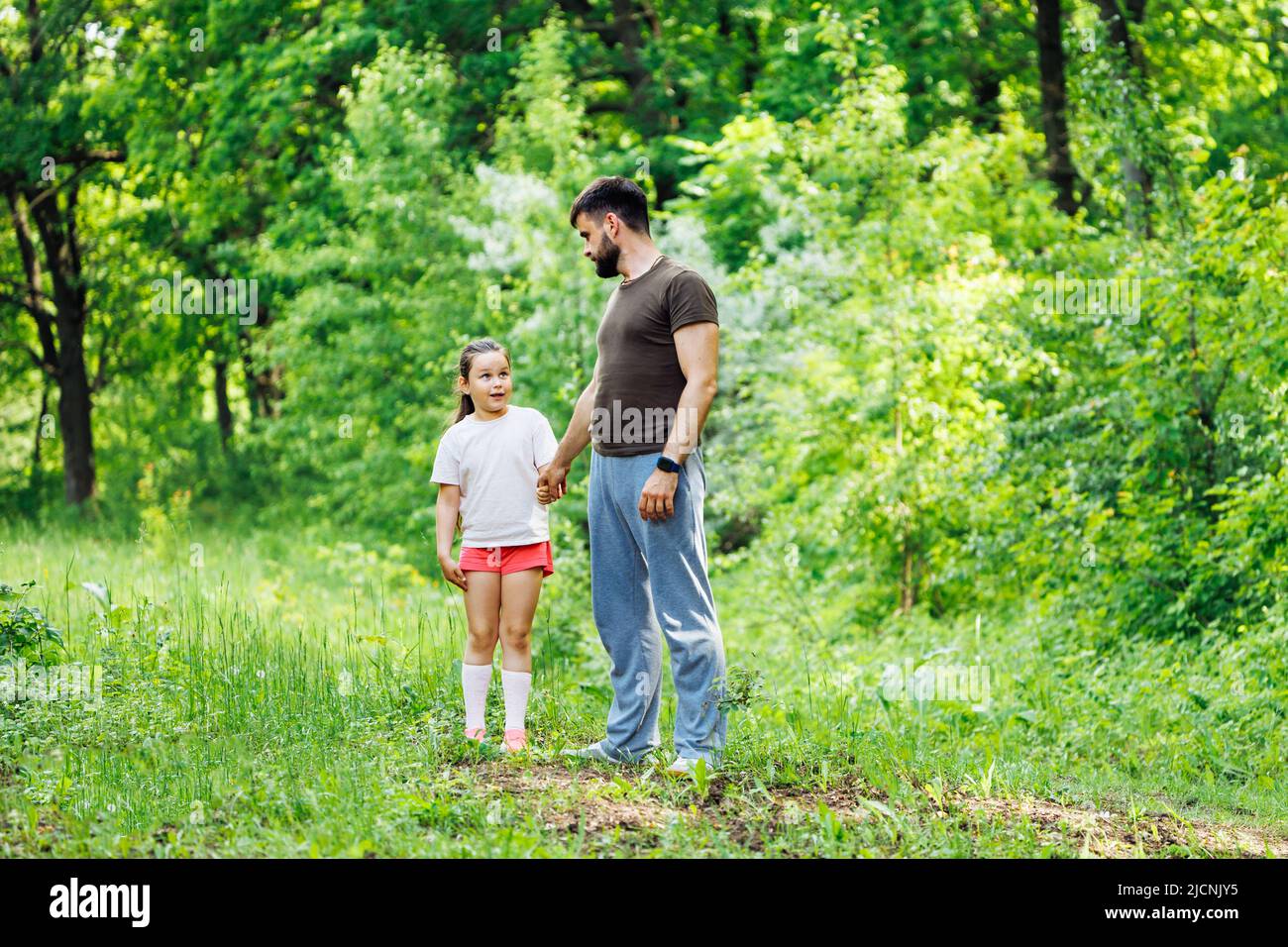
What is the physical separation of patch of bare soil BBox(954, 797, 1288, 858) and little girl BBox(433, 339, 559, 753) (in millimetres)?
1758

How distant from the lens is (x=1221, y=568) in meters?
7.44

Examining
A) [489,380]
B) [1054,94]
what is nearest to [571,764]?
[489,380]

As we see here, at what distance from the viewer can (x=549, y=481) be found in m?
4.99

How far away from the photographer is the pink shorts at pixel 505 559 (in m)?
5.02

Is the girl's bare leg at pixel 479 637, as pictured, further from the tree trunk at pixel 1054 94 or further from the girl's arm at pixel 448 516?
the tree trunk at pixel 1054 94

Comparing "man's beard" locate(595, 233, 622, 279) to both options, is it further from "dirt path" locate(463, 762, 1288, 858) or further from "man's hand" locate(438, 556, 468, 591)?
"dirt path" locate(463, 762, 1288, 858)

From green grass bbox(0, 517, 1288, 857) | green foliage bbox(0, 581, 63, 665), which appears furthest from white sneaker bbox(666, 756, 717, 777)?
green foliage bbox(0, 581, 63, 665)

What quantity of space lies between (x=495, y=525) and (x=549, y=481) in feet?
0.87

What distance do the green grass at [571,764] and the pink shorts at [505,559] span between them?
0.70 meters

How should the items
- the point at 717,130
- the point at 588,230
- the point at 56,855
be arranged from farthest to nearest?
the point at 717,130, the point at 588,230, the point at 56,855
